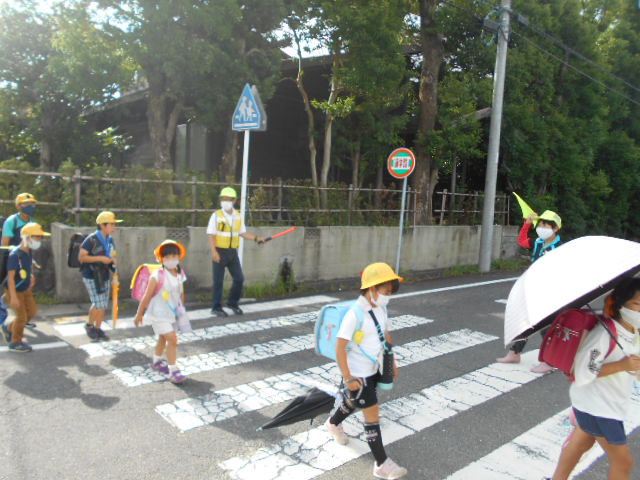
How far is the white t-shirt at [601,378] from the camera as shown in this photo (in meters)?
2.71

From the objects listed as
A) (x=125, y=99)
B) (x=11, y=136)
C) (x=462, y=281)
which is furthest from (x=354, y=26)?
(x=11, y=136)

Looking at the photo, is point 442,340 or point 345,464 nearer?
point 345,464

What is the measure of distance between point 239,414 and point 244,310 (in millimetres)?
3768

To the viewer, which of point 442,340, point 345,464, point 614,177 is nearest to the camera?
point 345,464

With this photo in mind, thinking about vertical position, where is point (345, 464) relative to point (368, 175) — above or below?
below

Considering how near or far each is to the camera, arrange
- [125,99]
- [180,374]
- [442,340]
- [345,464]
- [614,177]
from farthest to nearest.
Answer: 1. [614,177]
2. [125,99]
3. [442,340]
4. [180,374]
5. [345,464]

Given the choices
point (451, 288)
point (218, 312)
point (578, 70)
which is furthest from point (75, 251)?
point (578, 70)

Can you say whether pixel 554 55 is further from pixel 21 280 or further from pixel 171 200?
pixel 21 280

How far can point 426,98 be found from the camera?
13.9 meters

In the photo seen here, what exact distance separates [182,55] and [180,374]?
782cm

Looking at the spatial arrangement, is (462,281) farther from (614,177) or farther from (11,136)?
(11,136)

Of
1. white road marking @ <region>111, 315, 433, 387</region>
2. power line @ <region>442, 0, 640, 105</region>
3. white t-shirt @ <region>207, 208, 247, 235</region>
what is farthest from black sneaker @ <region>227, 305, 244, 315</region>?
power line @ <region>442, 0, 640, 105</region>

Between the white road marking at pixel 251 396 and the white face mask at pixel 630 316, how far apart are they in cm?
220

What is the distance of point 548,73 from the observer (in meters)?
16.3
